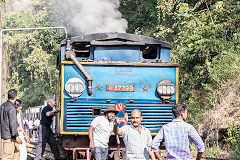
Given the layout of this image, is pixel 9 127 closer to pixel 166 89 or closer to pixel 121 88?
pixel 121 88

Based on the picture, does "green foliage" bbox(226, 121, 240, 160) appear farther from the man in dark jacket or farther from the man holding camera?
the man in dark jacket

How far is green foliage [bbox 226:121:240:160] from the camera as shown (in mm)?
9680

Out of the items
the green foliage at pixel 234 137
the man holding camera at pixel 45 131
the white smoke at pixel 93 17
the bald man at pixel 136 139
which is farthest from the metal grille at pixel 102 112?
the white smoke at pixel 93 17

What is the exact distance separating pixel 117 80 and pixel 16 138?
247 cm

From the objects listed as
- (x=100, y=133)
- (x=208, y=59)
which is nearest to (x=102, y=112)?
(x=100, y=133)

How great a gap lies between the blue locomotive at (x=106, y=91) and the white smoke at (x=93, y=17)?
671 cm

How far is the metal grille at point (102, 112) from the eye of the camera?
327 inches

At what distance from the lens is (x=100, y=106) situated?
8383 mm

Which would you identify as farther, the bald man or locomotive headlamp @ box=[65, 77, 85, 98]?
locomotive headlamp @ box=[65, 77, 85, 98]

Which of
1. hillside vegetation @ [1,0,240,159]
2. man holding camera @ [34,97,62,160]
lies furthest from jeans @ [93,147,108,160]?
hillside vegetation @ [1,0,240,159]

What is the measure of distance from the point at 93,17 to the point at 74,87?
7649 mm

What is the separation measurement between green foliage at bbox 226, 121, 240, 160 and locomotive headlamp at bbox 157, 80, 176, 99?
2.46 metres

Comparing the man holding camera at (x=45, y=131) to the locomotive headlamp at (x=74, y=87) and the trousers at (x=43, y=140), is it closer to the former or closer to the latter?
the trousers at (x=43, y=140)

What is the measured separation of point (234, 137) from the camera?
396 inches
